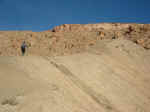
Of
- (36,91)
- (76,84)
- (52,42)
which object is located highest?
(52,42)

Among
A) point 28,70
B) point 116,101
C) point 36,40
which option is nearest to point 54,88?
point 28,70

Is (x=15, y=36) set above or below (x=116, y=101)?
above

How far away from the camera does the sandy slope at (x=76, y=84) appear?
3590mm

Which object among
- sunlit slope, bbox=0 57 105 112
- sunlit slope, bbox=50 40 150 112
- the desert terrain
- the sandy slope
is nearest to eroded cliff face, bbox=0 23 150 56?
the desert terrain

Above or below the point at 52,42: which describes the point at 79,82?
below

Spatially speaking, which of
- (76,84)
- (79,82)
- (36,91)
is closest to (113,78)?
(79,82)

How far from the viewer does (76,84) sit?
18.1 ft

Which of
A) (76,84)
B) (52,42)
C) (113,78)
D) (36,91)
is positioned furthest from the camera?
(52,42)

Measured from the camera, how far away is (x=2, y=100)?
11.0ft

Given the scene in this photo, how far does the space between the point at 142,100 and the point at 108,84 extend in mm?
1474

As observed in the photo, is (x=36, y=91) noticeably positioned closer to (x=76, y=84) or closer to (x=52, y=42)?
(x=76, y=84)

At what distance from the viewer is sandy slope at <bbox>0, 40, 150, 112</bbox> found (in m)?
3.59

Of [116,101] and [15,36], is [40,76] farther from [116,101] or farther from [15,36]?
[15,36]

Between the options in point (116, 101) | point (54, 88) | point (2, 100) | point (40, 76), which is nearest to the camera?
point (2, 100)
